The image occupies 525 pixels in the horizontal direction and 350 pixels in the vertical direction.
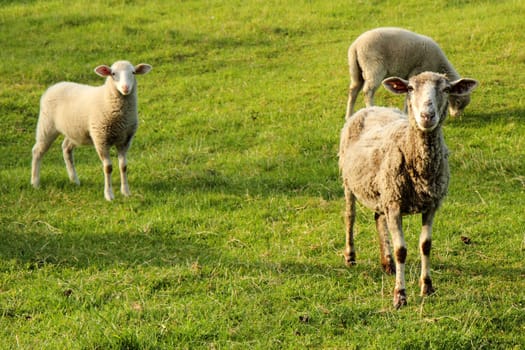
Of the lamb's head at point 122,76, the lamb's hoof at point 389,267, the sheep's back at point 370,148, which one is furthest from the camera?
the lamb's head at point 122,76

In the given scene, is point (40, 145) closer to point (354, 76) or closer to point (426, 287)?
point (354, 76)

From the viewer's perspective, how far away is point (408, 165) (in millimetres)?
5793

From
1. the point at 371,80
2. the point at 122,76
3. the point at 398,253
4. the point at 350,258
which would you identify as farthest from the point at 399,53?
the point at 398,253

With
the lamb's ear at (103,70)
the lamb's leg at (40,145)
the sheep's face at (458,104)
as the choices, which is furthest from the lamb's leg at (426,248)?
the sheep's face at (458,104)

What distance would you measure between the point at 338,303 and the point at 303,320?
45cm

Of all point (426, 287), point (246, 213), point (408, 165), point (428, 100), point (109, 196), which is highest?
point (428, 100)

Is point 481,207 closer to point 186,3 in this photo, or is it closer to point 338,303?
point 338,303

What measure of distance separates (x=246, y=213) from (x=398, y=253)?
2.95 meters

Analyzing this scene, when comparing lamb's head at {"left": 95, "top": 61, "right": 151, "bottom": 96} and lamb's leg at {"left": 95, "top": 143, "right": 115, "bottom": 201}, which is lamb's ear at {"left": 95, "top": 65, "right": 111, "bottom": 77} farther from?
lamb's leg at {"left": 95, "top": 143, "right": 115, "bottom": 201}

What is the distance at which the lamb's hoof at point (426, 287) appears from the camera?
598cm

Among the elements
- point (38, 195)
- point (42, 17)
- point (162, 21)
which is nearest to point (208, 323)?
point (38, 195)

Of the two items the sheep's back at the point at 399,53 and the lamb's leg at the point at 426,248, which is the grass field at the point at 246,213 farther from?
the sheep's back at the point at 399,53

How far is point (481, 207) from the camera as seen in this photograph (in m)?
8.34

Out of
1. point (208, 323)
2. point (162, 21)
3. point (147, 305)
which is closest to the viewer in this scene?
point (208, 323)
